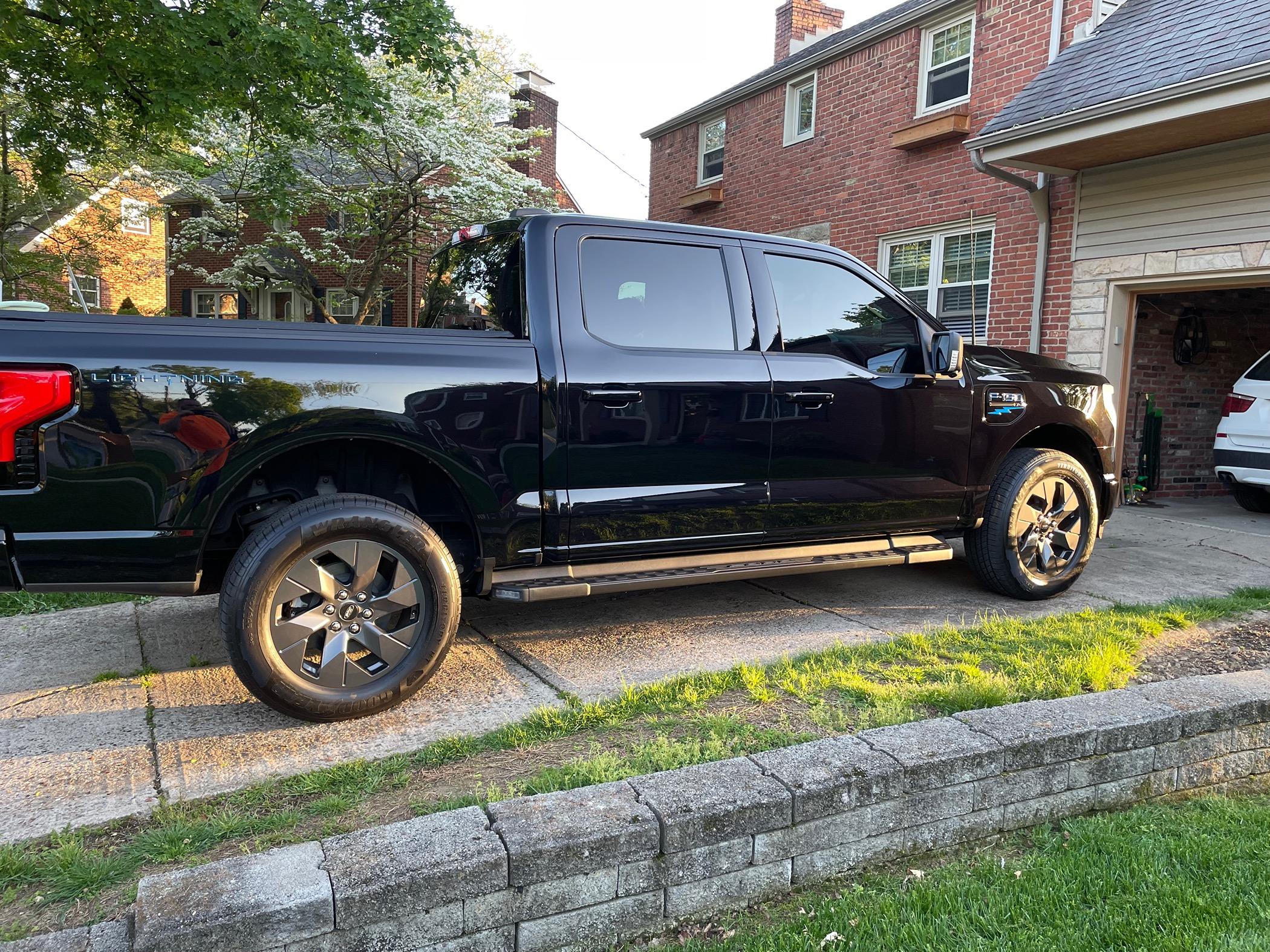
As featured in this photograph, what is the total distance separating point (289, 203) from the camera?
35.6 feet

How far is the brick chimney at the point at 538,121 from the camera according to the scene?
22297mm

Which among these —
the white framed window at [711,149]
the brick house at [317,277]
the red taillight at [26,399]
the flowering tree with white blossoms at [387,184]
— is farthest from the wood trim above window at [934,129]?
the brick house at [317,277]

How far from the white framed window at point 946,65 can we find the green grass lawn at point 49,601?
1027 cm

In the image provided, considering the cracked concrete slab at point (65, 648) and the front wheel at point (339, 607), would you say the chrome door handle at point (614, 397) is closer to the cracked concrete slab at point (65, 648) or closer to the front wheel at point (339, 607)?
the front wheel at point (339, 607)

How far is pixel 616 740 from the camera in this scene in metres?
3.00

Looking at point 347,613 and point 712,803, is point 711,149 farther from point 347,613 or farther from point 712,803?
point 712,803

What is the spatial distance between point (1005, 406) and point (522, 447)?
2.74 metres

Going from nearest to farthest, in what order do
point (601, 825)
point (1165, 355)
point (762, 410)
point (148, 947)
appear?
1. point (148, 947)
2. point (601, 825)
3. point (762, 410)
4. point (1165, 355)

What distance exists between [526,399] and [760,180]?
454 inches

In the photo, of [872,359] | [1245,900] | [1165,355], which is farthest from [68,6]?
[1165,355]

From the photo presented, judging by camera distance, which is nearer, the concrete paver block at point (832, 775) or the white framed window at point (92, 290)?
the concrete paver block at point (832, 775)

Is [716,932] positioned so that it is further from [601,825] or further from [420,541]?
[420,541]

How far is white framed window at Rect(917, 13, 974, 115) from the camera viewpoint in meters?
10.6

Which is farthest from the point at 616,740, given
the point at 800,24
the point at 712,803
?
the point at 800,24
